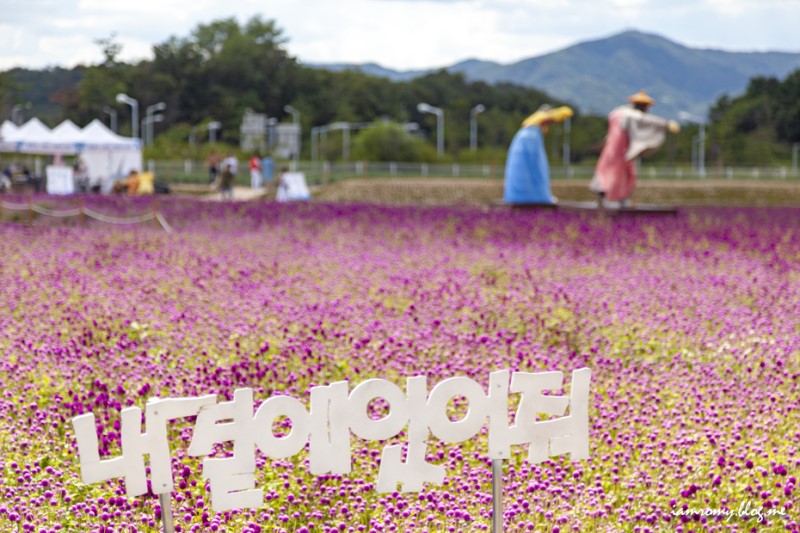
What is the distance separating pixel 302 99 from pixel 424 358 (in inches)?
3667

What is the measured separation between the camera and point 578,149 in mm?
75312

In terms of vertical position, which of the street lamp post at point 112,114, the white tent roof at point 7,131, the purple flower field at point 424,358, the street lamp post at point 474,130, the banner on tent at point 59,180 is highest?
the street lamp post at point 112,114

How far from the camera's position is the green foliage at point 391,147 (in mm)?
54438

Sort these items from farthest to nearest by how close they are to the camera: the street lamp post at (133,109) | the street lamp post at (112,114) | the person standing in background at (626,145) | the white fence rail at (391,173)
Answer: the street lamp post at (112,114)
the street lamp post at (133,109)
the white fence rail at (391,173)
the person standing in background at (626,145)

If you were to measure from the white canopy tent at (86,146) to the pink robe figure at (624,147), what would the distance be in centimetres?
1720

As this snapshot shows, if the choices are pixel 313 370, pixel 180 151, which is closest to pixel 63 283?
pixel 313 370

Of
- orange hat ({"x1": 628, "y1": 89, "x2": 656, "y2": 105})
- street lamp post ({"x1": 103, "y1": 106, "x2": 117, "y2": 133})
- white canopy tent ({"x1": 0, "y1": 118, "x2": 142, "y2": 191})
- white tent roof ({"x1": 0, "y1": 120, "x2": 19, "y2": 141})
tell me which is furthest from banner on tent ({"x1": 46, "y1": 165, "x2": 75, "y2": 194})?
street lamp post ({"x1": 103, "y1": 106, "x2": 117, "y2": 133})

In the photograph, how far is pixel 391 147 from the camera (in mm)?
54688

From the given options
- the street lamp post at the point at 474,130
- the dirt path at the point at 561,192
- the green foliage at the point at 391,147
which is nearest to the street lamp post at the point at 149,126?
the street lamp post at the point at 474,130

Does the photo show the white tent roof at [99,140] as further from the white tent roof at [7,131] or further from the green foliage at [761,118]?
the green foliage at [761,118]

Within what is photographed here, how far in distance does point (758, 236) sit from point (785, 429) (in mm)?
9734

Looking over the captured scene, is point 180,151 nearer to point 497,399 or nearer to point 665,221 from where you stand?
point 665,221

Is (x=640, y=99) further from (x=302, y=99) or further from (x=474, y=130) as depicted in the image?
(x=302, y=99)

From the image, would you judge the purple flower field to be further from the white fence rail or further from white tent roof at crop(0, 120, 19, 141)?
the white fence rail
